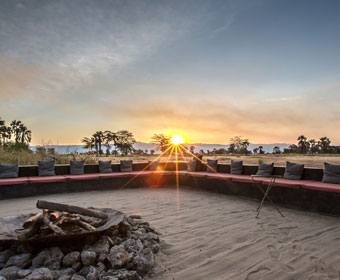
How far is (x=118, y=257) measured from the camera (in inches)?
80.1

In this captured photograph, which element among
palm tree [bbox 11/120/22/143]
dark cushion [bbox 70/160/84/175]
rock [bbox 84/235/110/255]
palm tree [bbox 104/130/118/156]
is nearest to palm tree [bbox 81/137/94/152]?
palm tree [bbox 104/130/118/156]

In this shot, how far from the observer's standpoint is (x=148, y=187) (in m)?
6.66

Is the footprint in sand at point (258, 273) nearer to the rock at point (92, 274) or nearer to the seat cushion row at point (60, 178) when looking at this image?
the rock at point (92, 274)

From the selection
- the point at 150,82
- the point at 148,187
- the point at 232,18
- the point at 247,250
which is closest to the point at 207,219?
the point at 247,250

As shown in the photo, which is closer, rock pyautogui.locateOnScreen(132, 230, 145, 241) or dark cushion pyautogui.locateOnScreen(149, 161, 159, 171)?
rock pyautogui.locateOnScreen(132, 230, 145, 241)

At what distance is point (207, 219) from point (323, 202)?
2.12 m

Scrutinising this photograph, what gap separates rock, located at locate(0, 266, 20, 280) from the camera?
69.7 inches

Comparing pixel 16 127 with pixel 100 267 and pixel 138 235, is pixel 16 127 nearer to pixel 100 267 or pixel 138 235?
pixel 138 235

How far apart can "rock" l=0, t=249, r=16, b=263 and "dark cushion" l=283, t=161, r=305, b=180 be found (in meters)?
4.94

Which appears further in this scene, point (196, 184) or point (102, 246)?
point (196, 184)

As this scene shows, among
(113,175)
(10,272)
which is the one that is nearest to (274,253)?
(10,272)

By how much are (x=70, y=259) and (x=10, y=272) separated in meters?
0.44

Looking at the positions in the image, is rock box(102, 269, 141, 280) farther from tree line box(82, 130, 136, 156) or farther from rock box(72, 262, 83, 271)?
tree line box(82, 130, 136, 156)

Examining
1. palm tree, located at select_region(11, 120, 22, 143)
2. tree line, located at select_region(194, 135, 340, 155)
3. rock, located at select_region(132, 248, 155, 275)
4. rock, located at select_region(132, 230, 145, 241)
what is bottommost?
rock, located at select_region(132, 248, 155, 275)
